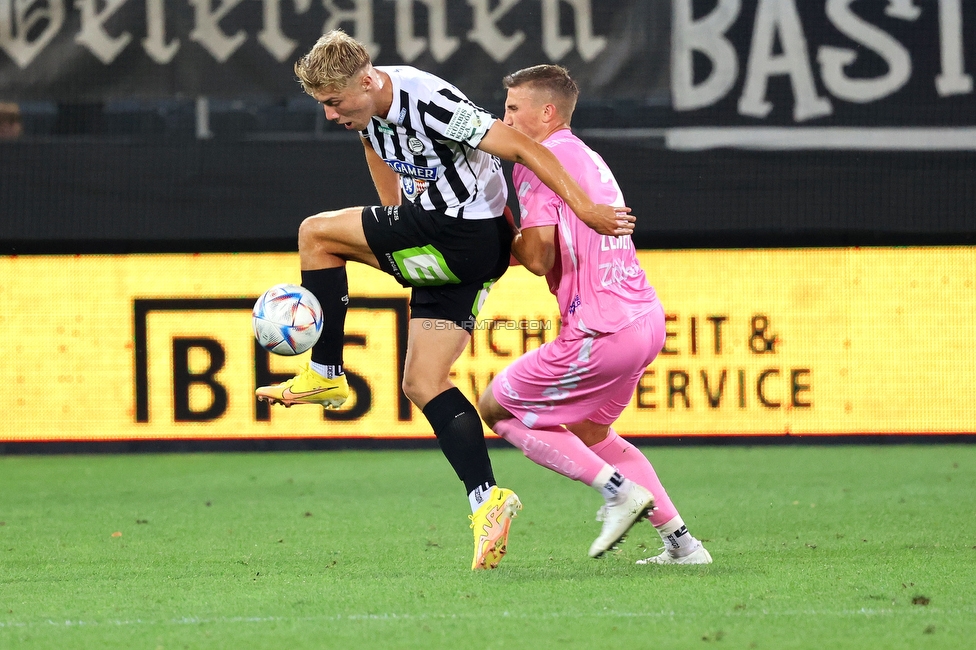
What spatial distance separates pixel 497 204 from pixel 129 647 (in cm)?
195

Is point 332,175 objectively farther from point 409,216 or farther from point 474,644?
point 474,644

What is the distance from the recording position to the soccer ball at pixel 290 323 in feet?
15.0

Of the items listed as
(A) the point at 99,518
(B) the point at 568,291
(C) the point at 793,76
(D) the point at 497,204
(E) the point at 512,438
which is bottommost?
(A) the point at 99,518

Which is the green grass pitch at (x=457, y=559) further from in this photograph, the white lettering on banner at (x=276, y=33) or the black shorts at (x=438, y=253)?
the white lettering on banner at (x=276, y=33)

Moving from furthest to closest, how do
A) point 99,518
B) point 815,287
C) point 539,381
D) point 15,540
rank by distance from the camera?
point 815,287 → point 99,518 → point 15,540 → point 539,381

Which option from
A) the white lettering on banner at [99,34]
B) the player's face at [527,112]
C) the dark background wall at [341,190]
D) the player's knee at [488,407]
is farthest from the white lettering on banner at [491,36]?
the player's knee at [488,407]

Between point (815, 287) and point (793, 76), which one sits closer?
point (793, 76)

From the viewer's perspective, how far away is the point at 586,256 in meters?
4.40

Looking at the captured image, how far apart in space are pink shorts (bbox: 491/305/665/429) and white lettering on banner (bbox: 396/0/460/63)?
377cm

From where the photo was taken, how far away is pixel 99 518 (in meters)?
6.25

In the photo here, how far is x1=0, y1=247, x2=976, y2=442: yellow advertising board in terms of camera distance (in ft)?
27.8

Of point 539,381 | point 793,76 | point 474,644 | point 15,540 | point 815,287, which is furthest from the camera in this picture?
point 815,287

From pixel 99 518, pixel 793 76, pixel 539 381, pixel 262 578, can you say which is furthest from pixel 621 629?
pixel 793 76

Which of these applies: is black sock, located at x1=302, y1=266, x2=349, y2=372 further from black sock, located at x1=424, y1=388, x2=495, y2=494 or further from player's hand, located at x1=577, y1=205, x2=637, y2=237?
player's hand, located at x1=577, y1=205, x2=637, y2=237
